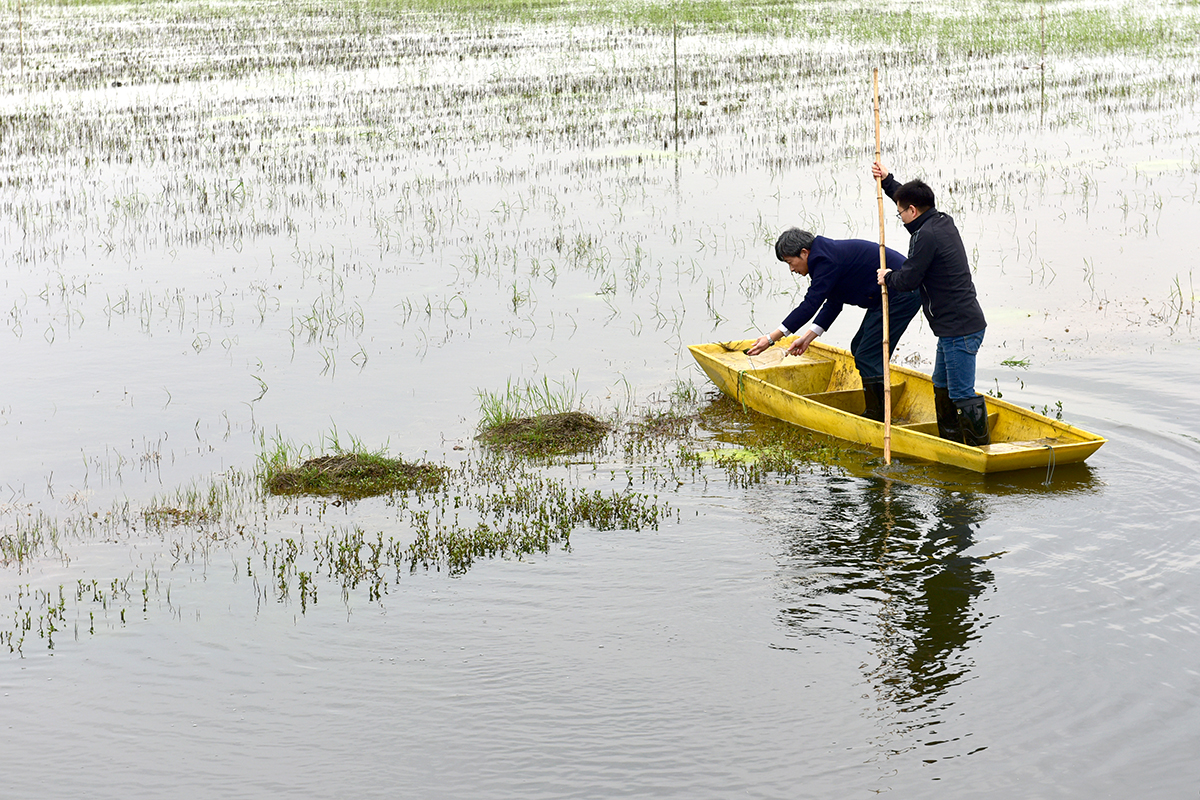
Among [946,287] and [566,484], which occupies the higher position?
[946,287]

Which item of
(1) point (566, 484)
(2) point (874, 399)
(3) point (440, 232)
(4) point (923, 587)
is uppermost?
(3) point (440, 232)

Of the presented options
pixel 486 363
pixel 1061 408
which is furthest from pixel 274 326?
pixel 1061 408

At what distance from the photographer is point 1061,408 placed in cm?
937

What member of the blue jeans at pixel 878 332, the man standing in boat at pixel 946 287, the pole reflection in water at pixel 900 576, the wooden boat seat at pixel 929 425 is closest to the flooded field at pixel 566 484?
the pole reflection in water at pixel 900 576

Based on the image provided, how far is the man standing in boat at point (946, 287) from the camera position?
8.20 meters

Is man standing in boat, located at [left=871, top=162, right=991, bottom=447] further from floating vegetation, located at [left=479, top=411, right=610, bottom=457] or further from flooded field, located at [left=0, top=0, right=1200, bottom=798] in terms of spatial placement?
floating vegetation, located at [left=479, top=411, right=610, bottom=457]

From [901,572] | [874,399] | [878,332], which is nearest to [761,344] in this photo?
[878,332]

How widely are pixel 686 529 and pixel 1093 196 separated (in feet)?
34.3

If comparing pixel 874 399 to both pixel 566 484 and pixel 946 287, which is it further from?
pixel 566 484

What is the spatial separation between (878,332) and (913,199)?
1376 mm

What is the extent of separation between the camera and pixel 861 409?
10.0m

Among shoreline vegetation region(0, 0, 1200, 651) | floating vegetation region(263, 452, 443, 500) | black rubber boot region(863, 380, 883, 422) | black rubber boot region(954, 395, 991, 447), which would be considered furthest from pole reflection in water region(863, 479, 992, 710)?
floating vegetation region(263, 452, 443, 500)

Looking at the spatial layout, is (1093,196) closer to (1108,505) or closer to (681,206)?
(681,206)

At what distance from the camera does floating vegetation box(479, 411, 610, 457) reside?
9219mm
